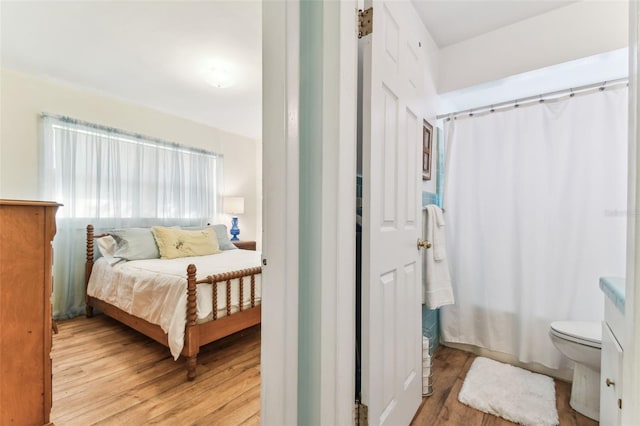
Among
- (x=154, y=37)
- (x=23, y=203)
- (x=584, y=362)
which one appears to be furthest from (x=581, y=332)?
(x=154, y=37)

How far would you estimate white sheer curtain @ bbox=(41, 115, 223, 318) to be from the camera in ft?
9.35

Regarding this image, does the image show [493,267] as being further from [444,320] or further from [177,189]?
[177,189]

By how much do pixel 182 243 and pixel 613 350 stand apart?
3.28 metres

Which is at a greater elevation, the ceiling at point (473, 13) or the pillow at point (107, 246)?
the ceiling at point (473, 13)

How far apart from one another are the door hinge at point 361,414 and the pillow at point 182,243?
258cm

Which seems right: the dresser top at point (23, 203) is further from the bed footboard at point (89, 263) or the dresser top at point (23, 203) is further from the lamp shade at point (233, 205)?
the lamp shade at point (233, 205)

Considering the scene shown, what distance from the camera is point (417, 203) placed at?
1.47m

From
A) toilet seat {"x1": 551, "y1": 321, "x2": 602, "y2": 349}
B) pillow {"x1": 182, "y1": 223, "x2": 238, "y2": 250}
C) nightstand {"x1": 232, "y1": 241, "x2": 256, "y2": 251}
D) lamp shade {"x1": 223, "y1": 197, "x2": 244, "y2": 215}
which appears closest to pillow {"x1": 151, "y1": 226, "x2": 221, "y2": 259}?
pillow {"x1": 182, "y1": 223, "x2": 238, "y2": 250}

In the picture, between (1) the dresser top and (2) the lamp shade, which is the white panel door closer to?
(1) the dresser top

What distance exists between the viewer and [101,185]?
10.2 ft

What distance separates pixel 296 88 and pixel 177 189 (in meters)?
3.28

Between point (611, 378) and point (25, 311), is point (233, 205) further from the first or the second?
point (611, 378)

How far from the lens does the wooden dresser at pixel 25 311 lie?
107 centimetres

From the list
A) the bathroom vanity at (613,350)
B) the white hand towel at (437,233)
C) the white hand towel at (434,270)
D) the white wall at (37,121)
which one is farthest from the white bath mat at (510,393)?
the white wall at (37,121)
